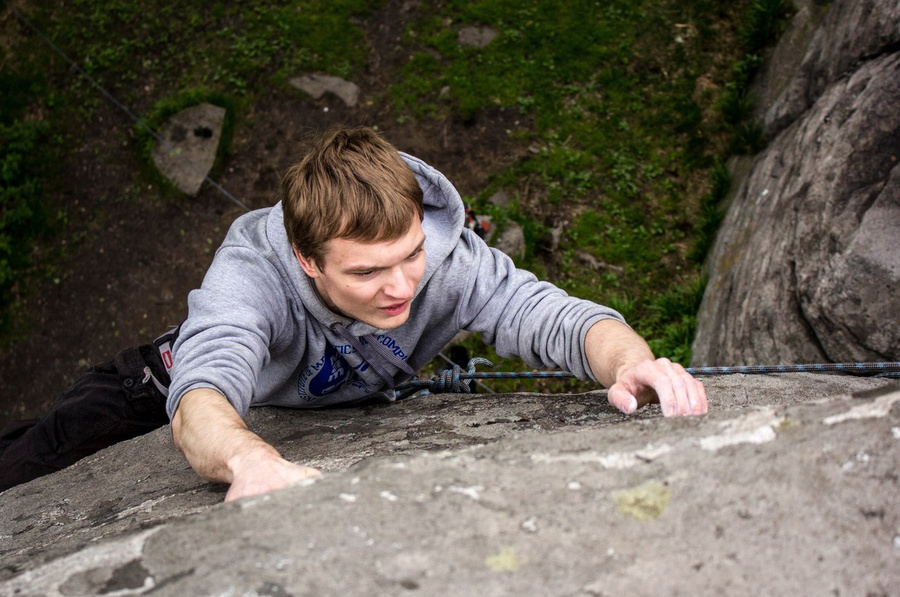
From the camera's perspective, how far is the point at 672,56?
671 cm

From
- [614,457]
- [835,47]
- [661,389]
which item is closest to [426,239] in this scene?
[661,389]

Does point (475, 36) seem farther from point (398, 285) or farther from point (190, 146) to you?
point (398, 285)

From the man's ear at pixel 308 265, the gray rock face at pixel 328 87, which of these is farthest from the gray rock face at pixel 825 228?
the gray rock face at pixel 328 87

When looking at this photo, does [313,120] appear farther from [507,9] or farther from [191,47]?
[507,9]

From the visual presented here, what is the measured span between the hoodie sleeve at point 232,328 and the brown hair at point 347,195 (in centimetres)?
21

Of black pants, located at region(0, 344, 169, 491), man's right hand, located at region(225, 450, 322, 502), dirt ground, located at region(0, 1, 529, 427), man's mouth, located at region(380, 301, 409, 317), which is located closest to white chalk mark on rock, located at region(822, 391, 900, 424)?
man's right hand, located at region(225, 450, 322, 502)

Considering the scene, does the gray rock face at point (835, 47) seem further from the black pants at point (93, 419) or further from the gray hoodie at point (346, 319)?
the black pants at point (93, 419)

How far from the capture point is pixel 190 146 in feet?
22.4

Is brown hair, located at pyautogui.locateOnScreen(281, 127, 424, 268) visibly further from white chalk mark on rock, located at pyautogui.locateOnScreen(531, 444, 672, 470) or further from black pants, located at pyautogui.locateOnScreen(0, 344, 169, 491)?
black pants, located at pyautogui.locateOnScreen(0, 344, 169, 491)

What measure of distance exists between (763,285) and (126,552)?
11.8 ft

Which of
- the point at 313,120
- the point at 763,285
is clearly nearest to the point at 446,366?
the point at 763,285

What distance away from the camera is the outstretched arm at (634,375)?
2.03 meters

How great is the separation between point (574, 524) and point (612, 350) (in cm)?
110

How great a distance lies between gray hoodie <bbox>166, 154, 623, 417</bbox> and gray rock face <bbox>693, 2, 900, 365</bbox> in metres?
1.31
